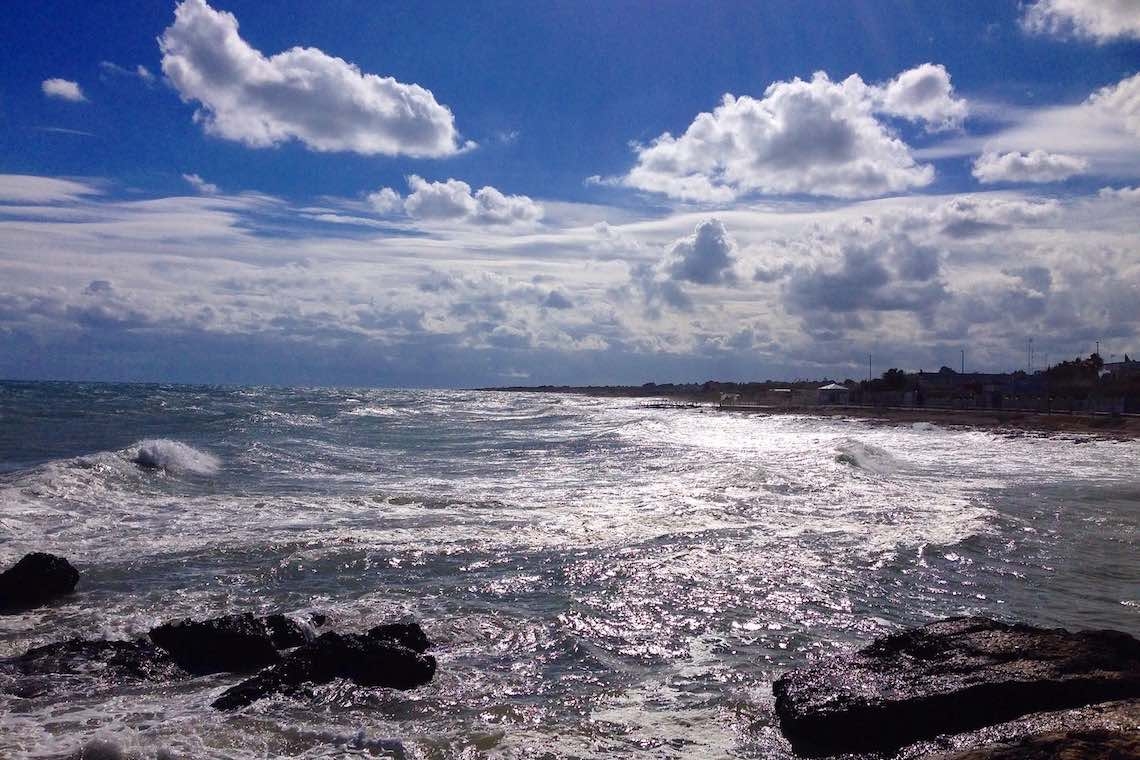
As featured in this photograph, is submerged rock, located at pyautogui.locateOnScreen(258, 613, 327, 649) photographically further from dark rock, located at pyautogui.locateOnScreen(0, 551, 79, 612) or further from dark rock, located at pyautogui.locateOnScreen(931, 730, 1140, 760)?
dark rock, located at pyautogui.locateOnScreen(931, 730, 1140, 760)

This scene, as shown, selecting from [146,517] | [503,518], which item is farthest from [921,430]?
[146,517]

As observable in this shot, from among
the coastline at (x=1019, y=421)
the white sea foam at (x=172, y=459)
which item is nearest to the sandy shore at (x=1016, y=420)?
the coastline at (x=1019, y=421)

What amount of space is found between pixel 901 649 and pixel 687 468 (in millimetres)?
19087

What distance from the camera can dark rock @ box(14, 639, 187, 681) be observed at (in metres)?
7.61

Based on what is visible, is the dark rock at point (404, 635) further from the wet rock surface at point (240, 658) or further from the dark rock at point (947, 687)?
the dark rock at point (947, 687)

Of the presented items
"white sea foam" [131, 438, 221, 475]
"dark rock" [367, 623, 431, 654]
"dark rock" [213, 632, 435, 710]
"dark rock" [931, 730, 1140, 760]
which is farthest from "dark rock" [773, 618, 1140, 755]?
"white sea foam" [131, 438, 221, 475]

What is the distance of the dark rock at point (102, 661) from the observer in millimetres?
7613

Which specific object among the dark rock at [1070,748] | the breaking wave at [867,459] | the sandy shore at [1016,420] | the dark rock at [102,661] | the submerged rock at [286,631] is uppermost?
the sandy shore at [1016,420]

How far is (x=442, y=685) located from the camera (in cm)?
735

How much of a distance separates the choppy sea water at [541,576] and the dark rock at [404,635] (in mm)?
322

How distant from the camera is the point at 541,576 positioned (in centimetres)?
1131

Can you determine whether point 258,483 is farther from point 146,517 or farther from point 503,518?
point 503,518

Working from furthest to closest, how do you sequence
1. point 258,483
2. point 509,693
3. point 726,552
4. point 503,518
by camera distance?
point 258,483 < point 503,518 < point 726,552 < point 509,693

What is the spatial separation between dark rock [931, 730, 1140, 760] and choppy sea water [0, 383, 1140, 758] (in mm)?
1620
